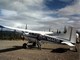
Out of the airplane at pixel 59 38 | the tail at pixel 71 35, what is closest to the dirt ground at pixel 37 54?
the airplane at pixel 59 38

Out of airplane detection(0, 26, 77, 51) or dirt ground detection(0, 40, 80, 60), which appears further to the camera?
airplane detection(0, 26, 77, 51)

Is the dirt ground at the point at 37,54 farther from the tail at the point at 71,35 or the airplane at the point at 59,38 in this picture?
the tail at the point at 71,35

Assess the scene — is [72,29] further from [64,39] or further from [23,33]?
[23,33]

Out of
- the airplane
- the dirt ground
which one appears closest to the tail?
the airplane

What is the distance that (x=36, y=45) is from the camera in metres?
19.8

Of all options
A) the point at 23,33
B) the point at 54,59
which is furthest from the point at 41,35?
the point at 54,59

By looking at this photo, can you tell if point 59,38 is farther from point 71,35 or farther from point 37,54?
point 37,54

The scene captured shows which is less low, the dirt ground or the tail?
the tail

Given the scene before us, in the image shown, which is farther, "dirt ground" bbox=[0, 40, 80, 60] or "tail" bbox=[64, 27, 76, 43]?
"tail" bbox=[64, 27, 76, 43]

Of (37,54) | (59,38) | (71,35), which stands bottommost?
(37,54)

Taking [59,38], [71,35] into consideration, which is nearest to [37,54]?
[59,38]

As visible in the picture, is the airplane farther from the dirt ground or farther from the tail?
the dirt ground

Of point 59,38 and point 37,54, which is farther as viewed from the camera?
point 59,38

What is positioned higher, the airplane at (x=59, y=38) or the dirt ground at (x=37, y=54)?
the airplane at (x=59, y=38)
